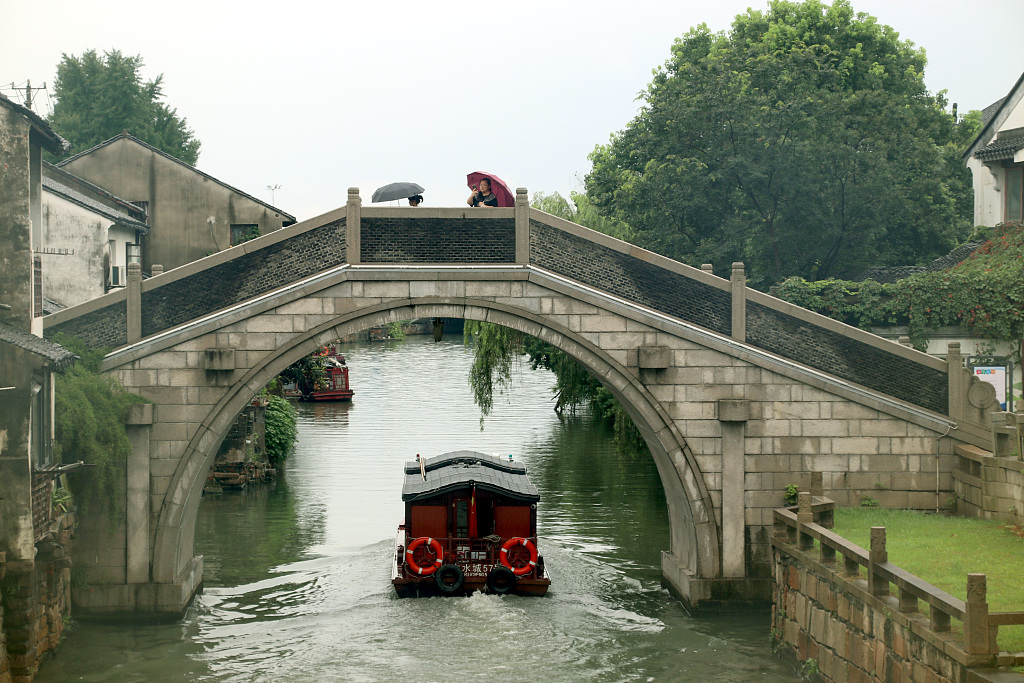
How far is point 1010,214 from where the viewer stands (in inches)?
1073

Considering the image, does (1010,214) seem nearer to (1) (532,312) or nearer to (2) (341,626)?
(1) (532,312)

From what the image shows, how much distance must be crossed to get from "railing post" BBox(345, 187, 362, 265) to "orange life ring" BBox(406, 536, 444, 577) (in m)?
4.61

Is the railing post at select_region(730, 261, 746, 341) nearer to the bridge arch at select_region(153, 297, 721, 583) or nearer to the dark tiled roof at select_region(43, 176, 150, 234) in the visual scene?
the bridge arch at select_region(153, 297, 721, 583)

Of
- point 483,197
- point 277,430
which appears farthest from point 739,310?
point 277,430

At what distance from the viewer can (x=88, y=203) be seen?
84.8 ft

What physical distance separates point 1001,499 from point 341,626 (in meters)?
9.65

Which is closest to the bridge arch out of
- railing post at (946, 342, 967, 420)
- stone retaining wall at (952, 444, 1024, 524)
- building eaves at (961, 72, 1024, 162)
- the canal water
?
the canal water

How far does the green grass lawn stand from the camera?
11180 mm

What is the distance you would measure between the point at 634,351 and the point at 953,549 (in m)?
5.30

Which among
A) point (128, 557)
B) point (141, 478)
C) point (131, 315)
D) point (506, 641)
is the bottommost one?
point (506, 641)

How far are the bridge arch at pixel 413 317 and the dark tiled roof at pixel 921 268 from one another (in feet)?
38.5

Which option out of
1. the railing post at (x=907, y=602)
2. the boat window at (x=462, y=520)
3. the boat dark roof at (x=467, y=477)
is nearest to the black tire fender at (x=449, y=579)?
the boat window at (x=462, y=520)

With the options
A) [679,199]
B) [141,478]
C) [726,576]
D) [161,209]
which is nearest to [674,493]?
[726,576]

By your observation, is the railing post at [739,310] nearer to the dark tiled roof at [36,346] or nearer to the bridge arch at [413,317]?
the bridge arch at [413,317]
